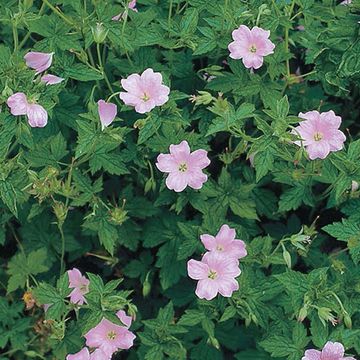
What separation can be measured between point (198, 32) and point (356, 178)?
801 mm

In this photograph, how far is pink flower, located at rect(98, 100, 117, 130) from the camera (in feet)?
8.27

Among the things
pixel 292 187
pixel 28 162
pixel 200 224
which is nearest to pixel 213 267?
pixel 200 224

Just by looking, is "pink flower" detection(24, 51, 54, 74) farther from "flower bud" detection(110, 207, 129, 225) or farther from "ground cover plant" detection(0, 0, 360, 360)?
"flower bud" detection(110, 207, 129, 225)

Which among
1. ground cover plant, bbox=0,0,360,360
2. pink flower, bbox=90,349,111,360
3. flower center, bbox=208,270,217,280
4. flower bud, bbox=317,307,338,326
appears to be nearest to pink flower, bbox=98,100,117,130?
ground cover plant, bbox=0,0,360,360

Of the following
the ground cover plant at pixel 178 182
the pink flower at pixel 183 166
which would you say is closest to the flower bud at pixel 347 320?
the ground cover plant at pixel 178 182

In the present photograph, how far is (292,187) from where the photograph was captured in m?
2.73

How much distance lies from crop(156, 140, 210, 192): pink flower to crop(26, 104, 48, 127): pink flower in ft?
1.26

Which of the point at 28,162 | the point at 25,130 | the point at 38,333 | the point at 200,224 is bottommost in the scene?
the point at 38,333

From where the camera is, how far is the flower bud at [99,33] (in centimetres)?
246

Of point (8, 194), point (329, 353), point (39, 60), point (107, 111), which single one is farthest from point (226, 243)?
point (39, 60)

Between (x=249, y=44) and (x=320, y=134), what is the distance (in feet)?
1.23

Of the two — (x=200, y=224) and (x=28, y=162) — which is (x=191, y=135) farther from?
(x=28, y=162)

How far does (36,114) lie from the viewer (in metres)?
2.39

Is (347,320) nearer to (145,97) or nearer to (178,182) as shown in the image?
(178,182)
